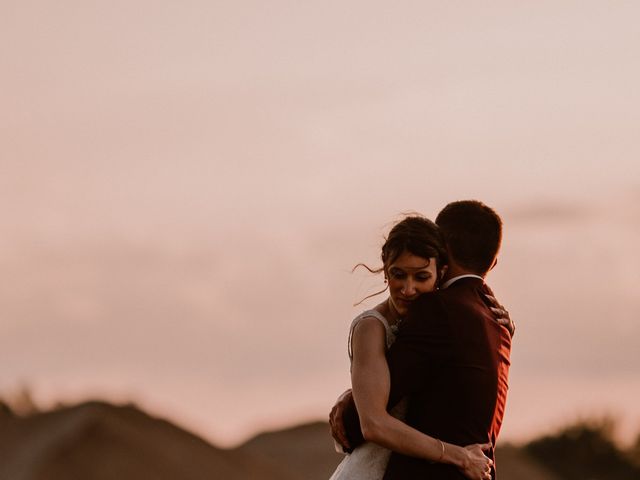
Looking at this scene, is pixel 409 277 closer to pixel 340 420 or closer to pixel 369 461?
pixel 340 420

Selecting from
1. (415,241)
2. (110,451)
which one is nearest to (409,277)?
(415,241)

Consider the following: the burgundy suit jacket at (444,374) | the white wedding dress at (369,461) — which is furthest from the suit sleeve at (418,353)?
the white wedding dress at (369,461)

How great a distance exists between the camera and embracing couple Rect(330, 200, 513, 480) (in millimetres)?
6547

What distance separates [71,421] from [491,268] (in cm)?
3308

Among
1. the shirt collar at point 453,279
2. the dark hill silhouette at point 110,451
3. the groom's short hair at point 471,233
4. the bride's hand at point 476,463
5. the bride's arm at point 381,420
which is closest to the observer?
the bride's arm at point 381,420

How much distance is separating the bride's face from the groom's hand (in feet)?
1.46

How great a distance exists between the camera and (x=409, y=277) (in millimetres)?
6758

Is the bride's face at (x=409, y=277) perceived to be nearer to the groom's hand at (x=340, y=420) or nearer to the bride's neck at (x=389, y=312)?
the bride's neck at (x=389, y=312)

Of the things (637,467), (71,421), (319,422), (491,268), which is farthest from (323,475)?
(491,268)

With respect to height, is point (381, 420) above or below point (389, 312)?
below

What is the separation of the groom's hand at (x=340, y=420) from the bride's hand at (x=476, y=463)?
0.49 meters

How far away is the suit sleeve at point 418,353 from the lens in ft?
21.4

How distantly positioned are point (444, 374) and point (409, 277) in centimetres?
44

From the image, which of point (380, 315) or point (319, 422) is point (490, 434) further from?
point (319, 422)
